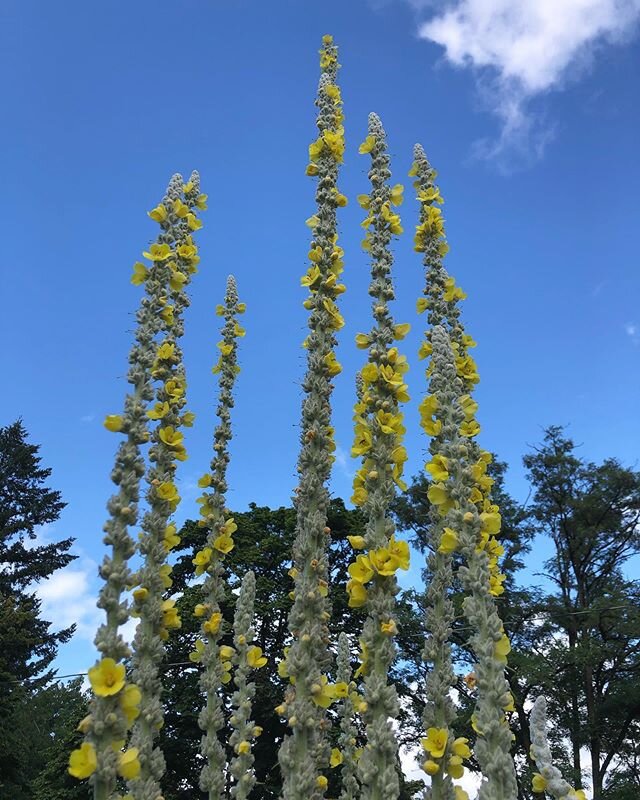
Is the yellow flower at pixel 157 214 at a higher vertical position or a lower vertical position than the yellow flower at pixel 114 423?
higher

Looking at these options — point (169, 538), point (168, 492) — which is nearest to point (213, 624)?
point (169, 538)

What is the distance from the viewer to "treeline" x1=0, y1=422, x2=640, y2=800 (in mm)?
18473

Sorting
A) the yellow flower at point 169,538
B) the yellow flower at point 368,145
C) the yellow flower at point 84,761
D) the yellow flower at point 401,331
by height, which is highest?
the yellow flower at point 368,145

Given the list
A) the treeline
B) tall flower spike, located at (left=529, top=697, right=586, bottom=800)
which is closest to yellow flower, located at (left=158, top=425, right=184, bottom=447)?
tall flower spike, located at (left=529, top=697, right=586, bottom=800)

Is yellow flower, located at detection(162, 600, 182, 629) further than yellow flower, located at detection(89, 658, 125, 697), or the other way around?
yellow flower, located at detection(162, 600, 182, 629)

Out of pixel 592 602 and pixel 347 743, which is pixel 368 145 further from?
pixel 592 602

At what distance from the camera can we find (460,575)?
422 cm

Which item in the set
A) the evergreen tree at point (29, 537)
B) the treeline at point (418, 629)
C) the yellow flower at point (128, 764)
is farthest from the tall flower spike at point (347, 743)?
the evergreen tree at point (29, 537)

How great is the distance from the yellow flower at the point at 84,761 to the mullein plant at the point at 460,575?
1.95 metres

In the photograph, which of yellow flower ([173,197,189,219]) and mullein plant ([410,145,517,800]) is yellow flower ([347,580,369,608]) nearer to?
mullein plant ([410,145,517,800])

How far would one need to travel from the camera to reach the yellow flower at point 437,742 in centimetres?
397

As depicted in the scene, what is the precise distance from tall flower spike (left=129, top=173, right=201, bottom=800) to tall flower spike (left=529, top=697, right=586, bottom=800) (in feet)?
8.22

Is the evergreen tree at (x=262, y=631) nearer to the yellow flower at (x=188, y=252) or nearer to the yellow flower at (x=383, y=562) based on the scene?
the yellow flower at (x=188, y=252)

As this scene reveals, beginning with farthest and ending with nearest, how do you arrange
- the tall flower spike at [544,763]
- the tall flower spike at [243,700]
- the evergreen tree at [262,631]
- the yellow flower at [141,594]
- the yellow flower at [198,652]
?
the evergreen tree at [262,631]
the yellow flower at [198,652]
the tall flower spike at [243,700]
the yellow flower at [141,594]
the tall flower spike at [544,763]
